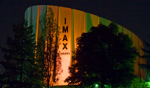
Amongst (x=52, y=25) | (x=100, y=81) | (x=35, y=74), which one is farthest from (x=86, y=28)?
(x=35, y=74)

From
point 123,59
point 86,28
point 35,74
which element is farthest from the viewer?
point 86,28

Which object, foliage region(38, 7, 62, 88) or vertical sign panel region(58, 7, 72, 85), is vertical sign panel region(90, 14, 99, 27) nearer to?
vertical sign panel region(58, 7, 72, 85)

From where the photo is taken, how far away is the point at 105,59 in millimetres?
23469

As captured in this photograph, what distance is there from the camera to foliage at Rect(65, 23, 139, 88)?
23516 mm

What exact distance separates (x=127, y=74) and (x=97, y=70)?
3.27 metres

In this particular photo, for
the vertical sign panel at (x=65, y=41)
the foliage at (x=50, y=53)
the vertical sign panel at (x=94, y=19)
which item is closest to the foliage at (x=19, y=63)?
the foliage at (x=50, y=53)

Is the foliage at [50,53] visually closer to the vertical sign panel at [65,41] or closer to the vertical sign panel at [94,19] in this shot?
the vertical sign panel at [65,41]

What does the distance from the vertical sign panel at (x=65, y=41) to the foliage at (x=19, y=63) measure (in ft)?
26.5

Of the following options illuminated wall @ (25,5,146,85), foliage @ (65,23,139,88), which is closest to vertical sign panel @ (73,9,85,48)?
illuminated wall @ (25,5,146,85)

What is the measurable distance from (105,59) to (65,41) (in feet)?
27.5

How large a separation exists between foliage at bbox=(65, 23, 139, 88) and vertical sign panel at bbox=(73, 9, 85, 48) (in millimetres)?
6985

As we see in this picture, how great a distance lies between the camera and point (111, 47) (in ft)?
78.7

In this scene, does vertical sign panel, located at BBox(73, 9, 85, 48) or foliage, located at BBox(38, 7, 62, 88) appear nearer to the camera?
foliage, located at BBox(38, 7, 62, 88)

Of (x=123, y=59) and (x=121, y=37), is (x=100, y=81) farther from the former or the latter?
(x=121, y=37)
